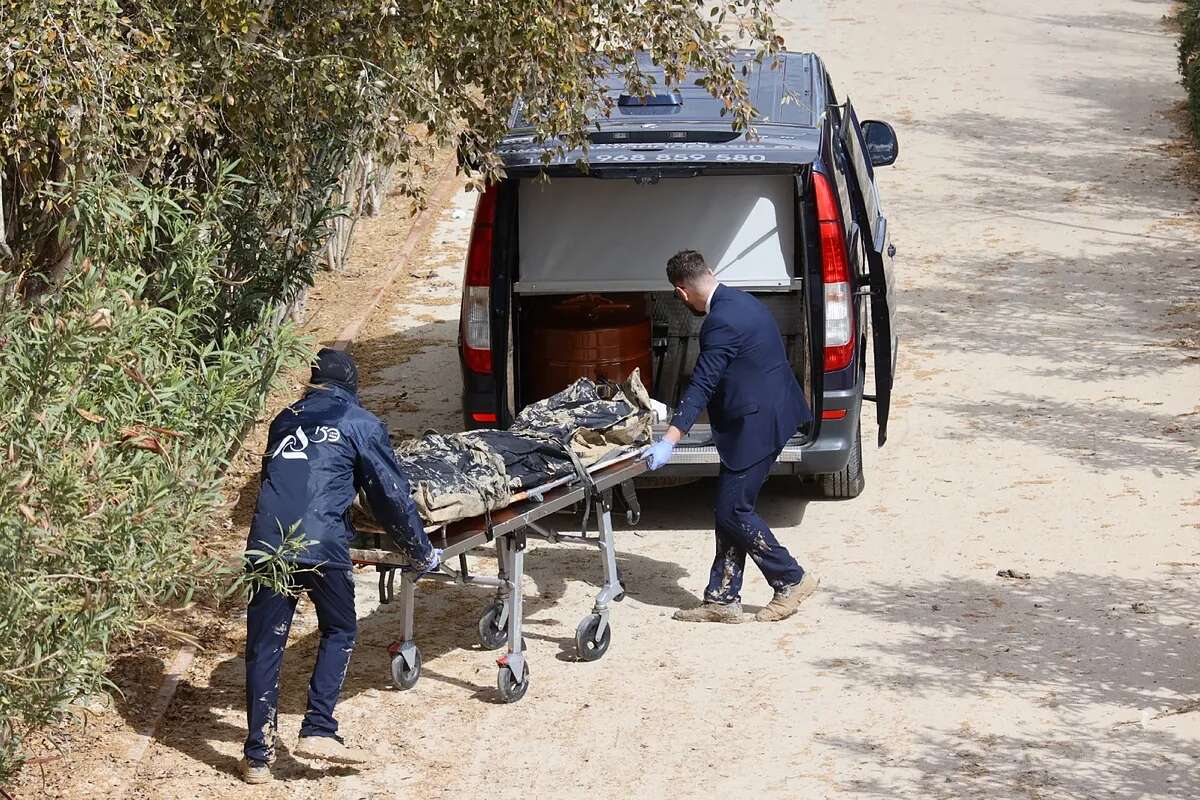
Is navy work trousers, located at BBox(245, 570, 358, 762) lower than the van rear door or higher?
lower

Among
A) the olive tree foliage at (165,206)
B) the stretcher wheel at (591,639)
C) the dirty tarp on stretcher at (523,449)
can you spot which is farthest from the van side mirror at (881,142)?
the stretcher wheel at (591,639)

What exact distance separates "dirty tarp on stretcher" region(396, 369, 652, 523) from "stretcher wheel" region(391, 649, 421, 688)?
84cm

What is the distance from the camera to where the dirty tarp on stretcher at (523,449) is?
632cm

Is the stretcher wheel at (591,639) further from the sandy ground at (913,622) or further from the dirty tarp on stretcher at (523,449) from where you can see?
the dirty tarp on stretcher at (523,449)

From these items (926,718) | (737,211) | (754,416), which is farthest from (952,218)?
(926,718)

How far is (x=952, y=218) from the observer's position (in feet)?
51.7

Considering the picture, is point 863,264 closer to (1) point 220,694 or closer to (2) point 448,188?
(1) point 220,694

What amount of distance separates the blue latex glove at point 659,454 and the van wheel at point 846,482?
1.99m

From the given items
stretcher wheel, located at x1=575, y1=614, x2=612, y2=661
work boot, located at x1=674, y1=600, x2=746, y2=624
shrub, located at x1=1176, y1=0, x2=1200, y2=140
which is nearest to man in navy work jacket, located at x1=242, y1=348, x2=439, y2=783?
stretcher wheel, located at x1=575, y1=614, x2=612, y2=661

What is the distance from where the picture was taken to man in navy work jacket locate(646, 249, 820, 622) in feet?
24.3

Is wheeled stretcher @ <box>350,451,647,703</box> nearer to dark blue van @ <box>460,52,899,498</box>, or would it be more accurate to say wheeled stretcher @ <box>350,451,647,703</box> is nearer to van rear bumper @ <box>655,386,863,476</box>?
van rear bumper @ <box>655,386,863,476</box>

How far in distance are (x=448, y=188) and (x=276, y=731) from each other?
11672mm

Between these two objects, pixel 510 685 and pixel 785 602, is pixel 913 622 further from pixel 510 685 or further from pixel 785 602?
pixel 510 685

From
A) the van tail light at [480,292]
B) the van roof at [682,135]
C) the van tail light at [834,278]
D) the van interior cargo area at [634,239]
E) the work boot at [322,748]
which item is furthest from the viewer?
the van interior cargo area at [634,239]
